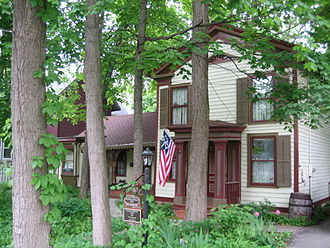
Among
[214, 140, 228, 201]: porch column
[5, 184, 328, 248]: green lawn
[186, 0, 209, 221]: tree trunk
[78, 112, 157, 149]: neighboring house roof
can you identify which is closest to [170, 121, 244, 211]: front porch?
[214, 140, 228, 201]: porch column

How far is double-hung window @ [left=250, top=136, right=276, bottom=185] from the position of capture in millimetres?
13234

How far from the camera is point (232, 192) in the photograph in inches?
520

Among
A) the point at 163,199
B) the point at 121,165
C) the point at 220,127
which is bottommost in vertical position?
the point at 163,199

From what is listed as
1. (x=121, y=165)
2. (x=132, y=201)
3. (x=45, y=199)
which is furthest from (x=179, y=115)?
(x=45, y=199)

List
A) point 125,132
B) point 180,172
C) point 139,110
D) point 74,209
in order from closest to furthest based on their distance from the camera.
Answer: point 139,110, point 74,209, point 180,172, point 125,132

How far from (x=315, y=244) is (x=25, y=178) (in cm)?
727

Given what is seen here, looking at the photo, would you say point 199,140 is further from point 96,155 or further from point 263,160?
point 263,160

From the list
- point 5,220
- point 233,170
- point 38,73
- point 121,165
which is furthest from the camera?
point 121,165

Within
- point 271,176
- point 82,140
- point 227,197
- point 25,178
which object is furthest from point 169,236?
point 82,140

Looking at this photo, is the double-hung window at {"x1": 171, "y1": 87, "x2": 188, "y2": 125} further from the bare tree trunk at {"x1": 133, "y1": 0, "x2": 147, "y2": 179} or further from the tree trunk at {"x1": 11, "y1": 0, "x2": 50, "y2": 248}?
the tree trunk at {"x1": 11, "y1": 0, "x2": 50, "y2": 248}

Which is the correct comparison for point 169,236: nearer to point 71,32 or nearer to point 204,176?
point 204,176

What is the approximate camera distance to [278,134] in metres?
13.1

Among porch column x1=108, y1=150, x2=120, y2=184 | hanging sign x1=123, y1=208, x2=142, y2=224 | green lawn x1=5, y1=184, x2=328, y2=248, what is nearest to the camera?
green lawn x1=5, y1=184, x2=328, y2=248

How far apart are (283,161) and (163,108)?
579cm
